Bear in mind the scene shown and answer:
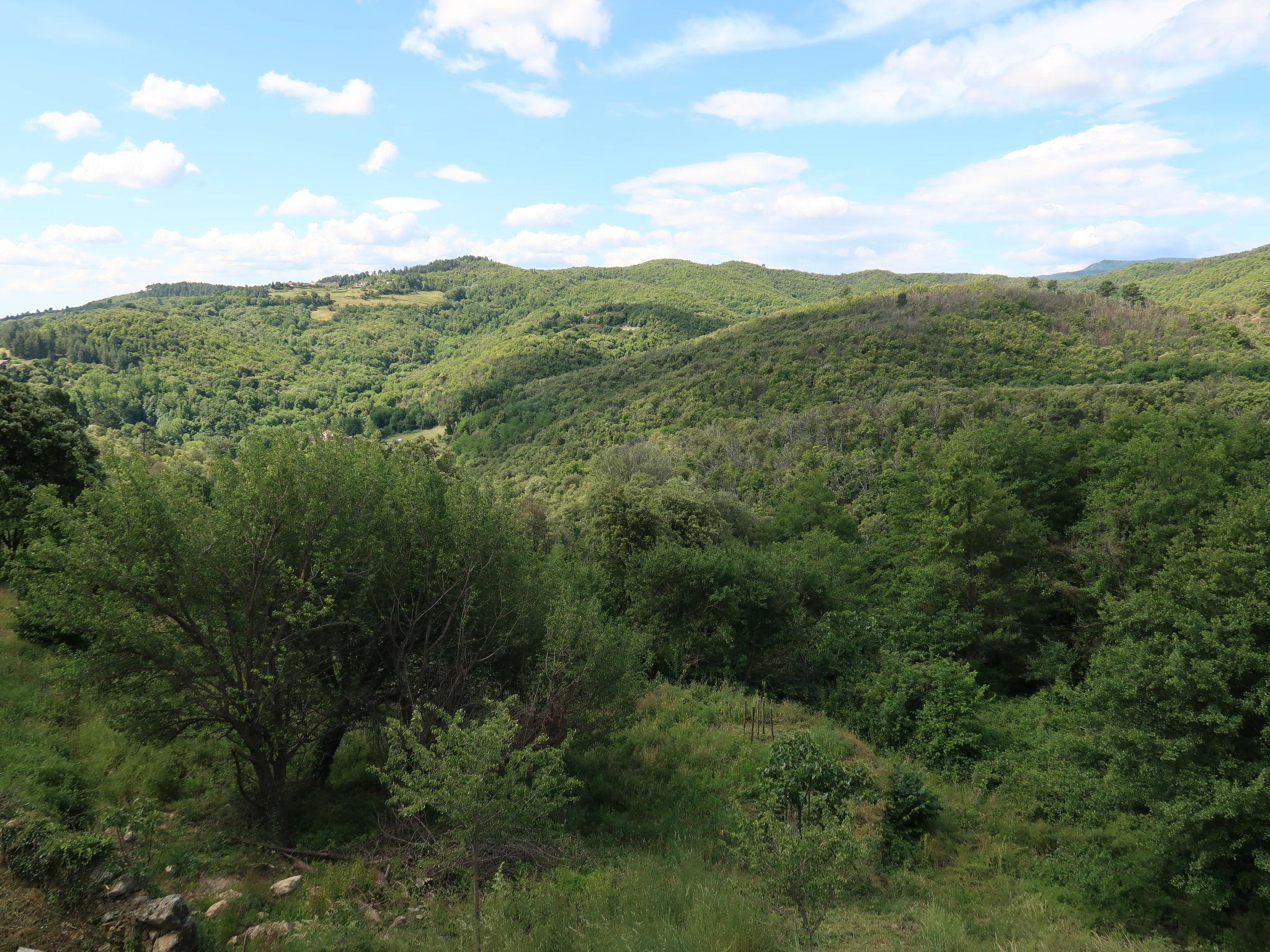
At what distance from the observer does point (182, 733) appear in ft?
38.4

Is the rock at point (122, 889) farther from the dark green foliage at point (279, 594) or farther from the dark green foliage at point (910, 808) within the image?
the dark green foliage at point (910, 808)

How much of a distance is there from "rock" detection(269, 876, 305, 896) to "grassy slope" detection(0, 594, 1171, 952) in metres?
0.11

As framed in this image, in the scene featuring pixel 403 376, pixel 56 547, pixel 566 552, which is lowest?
pixel 566 552

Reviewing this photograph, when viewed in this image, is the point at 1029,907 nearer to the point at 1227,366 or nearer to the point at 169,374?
the point at 1227,366

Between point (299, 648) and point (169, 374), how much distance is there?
167 m

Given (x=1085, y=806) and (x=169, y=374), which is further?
(x=169, y=374)

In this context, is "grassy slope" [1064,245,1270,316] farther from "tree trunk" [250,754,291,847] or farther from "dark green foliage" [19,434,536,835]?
"tree trunk" [250,754,291,847]

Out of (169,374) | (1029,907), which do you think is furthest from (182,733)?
(169,374)

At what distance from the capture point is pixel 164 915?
7.14 meters

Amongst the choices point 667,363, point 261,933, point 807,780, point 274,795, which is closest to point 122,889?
point 261,933

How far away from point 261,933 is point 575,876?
4378mm

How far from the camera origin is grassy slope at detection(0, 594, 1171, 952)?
7797mm

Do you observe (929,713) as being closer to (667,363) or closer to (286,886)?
(286,886)

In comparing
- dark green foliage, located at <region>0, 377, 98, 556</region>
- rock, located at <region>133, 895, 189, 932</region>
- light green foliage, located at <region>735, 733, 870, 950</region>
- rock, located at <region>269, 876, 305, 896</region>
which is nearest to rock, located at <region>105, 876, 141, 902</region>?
rock, located at <region>133, 895, 189, 932</region>
